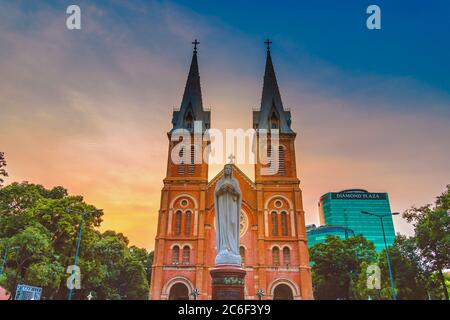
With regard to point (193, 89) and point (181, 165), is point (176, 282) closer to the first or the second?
point (181, 165)

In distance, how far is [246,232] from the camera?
31781 millimetres

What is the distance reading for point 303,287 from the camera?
2853 centimetres

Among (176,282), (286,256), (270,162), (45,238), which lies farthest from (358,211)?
(45,238)

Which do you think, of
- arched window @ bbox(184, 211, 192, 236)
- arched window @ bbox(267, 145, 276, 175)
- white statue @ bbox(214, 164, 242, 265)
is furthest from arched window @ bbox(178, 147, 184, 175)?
white statue @ bbox(214, 164, 242, 265)

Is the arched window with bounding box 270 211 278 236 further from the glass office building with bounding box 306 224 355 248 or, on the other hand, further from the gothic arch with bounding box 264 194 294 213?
the glass office building with bounding box 306 224 355 248

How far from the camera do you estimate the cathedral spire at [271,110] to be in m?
37.5

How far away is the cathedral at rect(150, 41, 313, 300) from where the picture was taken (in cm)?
2925

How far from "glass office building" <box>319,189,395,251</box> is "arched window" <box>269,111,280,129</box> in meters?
83.8

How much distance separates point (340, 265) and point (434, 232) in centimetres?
1601

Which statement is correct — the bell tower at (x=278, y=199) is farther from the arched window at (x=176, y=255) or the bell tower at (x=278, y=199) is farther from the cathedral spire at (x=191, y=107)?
the arched window at (x=176, y=255)

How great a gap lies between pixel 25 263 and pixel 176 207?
13543 millimetres

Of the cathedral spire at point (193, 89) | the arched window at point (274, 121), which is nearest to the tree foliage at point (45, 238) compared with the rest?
the cathedral spire at point (193, 89)
